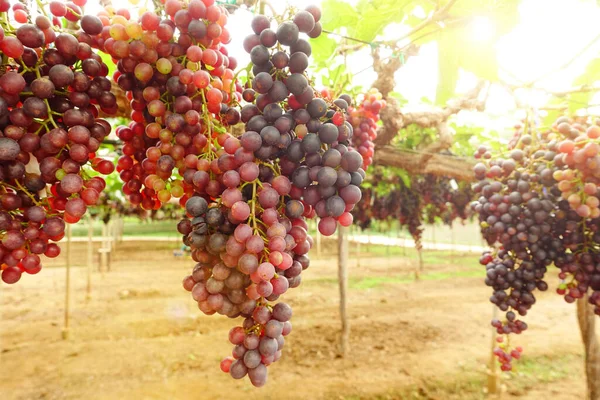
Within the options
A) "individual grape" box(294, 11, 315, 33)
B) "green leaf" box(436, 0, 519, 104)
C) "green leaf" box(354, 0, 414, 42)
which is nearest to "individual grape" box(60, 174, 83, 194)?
"individual grape" box(294, 11, 315, 33)

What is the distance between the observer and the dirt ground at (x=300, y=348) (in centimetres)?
527

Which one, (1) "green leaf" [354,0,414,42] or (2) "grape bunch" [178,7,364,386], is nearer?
(2) "grape bunch" [178,7,364,386]

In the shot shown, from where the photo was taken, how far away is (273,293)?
81 centimetres

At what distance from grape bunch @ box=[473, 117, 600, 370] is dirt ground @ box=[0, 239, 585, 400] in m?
3.64

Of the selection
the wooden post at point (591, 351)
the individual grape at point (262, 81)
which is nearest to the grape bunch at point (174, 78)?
the individual grape at point (262, 81)

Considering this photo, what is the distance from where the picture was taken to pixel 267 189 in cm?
78

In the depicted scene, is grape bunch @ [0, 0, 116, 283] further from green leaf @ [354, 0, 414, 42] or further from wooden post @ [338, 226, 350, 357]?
wooden post @ [338, 226, 350, 357]

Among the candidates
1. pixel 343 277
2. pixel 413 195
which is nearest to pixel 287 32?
pixel 343 277

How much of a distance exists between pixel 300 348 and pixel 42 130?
21.5 ft

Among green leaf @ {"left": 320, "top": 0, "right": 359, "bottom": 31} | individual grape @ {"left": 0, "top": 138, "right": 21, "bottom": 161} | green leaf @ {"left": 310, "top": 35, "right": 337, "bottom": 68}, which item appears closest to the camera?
→ individual grape @ {"left": 0, "top": 138, "right": 21, "bottom": 161}

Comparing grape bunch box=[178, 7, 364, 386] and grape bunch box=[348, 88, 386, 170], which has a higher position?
grape bunch box=[348, 88, 386, 170]

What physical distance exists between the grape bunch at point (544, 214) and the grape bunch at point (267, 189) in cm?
139

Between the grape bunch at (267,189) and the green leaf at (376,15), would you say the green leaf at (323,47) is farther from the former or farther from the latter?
the grape bunch at (267,189)

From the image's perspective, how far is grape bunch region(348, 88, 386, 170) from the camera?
2047 millimetres
